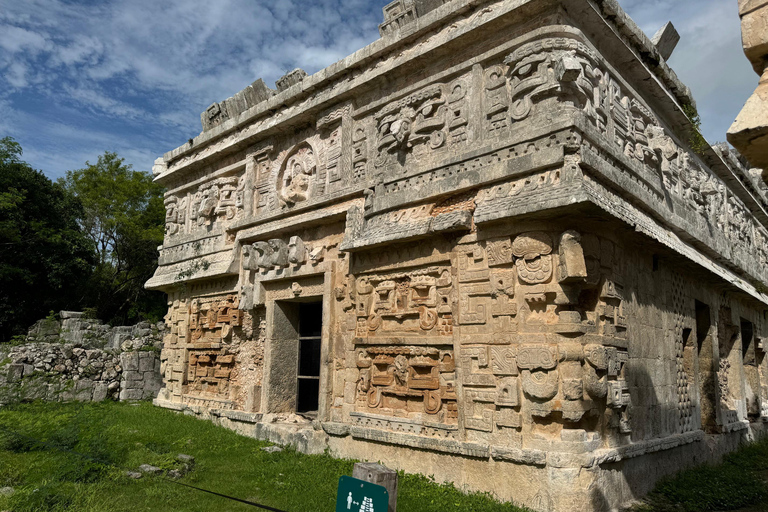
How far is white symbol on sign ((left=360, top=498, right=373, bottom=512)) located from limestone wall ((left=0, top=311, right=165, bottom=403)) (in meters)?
9.42

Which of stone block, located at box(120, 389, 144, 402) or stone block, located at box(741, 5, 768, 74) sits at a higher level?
stone block, located at box(741, 5, 768, 74)

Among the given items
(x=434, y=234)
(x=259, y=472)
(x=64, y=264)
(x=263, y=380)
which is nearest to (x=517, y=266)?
(x=434, y=234)

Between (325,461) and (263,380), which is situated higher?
(263,380)

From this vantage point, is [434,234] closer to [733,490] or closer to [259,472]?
[259,472]

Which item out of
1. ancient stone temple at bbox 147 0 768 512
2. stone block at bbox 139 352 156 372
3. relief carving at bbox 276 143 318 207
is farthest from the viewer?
stone block at bbox 139 352 156 372

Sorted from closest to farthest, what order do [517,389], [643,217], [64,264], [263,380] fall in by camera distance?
[517,389] < [643,217] < [263,380] < [64,264]

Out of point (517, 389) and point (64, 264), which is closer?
point (517, 389)

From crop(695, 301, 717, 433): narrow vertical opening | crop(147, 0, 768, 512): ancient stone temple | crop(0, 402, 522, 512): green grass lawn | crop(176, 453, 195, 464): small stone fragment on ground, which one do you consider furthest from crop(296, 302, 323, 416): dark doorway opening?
crop(695, 301, 717, 433): narrow vertical opening

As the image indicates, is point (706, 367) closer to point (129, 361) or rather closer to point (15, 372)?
point (129, 361)

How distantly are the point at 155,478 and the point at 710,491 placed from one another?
20.2ft

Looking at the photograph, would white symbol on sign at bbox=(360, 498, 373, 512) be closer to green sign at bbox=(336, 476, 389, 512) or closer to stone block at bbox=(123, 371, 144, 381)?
green sign at bbox=(336, 476, 389, 512)

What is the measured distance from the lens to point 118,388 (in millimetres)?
11359

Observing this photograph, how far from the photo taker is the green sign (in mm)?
2389

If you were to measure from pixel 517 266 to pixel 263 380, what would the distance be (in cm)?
490
